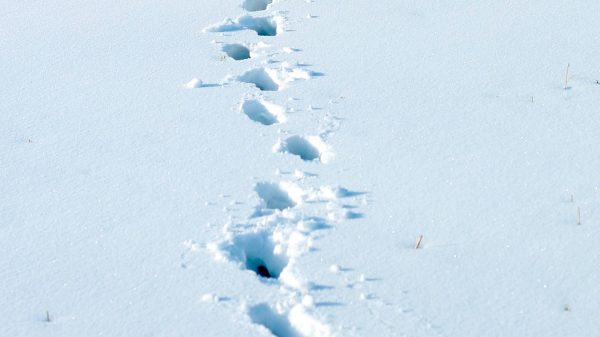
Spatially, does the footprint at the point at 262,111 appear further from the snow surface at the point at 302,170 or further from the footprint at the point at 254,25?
the footprint at the point at 254,25

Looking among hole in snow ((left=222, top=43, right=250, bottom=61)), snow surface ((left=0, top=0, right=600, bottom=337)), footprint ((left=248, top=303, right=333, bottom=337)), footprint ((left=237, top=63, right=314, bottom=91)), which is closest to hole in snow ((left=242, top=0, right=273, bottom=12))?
snow surface ((left=0, top=0, right=600, bottom=337))

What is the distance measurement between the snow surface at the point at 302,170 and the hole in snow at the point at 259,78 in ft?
0.04

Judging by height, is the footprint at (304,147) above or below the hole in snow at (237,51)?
below

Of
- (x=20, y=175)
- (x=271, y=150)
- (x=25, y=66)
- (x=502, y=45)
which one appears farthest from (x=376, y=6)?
(x=20, y=175)

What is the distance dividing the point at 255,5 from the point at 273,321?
11.4 ft

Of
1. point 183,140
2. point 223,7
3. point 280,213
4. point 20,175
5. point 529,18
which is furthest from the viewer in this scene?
point 223,7

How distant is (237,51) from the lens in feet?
16.5

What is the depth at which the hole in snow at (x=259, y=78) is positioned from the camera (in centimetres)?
458

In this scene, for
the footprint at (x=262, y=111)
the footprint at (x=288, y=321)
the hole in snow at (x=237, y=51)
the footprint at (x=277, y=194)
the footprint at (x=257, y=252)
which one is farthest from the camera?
the hole in snow at (x=237, y=51)

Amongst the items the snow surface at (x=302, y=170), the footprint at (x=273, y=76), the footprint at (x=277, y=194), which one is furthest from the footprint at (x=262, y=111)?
the footprint at (x=277, y=194)

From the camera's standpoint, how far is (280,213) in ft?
10.8

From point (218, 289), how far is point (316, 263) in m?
0.43

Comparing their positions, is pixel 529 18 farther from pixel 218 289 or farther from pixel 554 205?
pixel 218 289

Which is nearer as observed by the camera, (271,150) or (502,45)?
(271,150)
